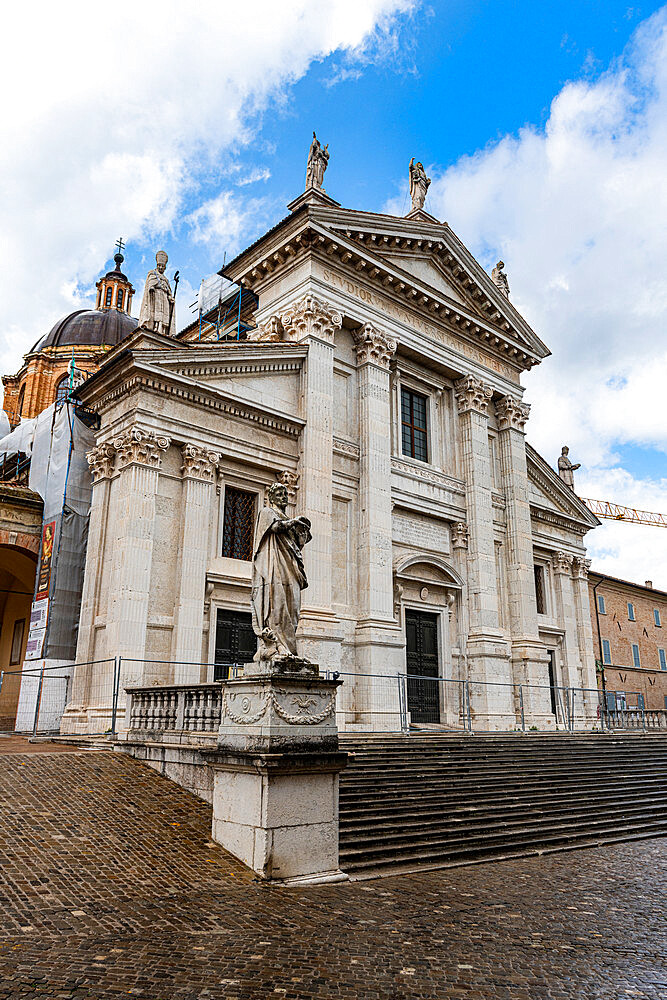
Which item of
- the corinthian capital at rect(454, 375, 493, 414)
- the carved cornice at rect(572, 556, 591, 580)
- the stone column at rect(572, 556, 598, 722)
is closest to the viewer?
the corinthian capital at rect(454, 375, 493, 414)

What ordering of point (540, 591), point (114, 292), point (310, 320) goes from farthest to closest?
1. point (114, 292)
2. point (540, 591)
3. point (310, 320)

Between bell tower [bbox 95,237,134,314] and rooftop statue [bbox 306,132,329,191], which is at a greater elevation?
bell tower [bbox 95,237,134,314]

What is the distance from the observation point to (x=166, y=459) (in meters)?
17.1

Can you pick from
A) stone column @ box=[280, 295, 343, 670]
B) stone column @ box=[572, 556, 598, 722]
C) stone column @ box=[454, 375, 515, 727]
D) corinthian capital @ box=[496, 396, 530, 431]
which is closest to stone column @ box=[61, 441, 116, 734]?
stone column @ box=[280, 295, 343, 670]

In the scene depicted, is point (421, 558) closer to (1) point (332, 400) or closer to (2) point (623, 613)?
(1) point (332, 400)

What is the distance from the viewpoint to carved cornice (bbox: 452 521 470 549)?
24.0 m

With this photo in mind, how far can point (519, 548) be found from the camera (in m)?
25.9

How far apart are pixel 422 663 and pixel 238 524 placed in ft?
24.8

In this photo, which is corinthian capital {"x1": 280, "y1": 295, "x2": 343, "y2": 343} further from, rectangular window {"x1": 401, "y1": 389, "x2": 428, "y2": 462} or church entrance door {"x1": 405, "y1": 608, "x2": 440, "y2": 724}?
church entrance door {"x1": 405, "y1": 608, "x2": 440, "y2": 724}

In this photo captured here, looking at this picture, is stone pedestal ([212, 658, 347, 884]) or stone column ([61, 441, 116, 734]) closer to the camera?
stone pedestal ([212, 658, 347, 884])

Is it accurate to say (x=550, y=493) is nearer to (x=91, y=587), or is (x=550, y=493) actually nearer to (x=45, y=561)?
(x=91, y=587)

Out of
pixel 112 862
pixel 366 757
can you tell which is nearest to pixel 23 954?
pixel 112 862

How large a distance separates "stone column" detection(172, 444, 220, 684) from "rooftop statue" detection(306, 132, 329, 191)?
9520mm

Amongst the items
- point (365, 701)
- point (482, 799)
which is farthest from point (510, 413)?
point (482, 799)
